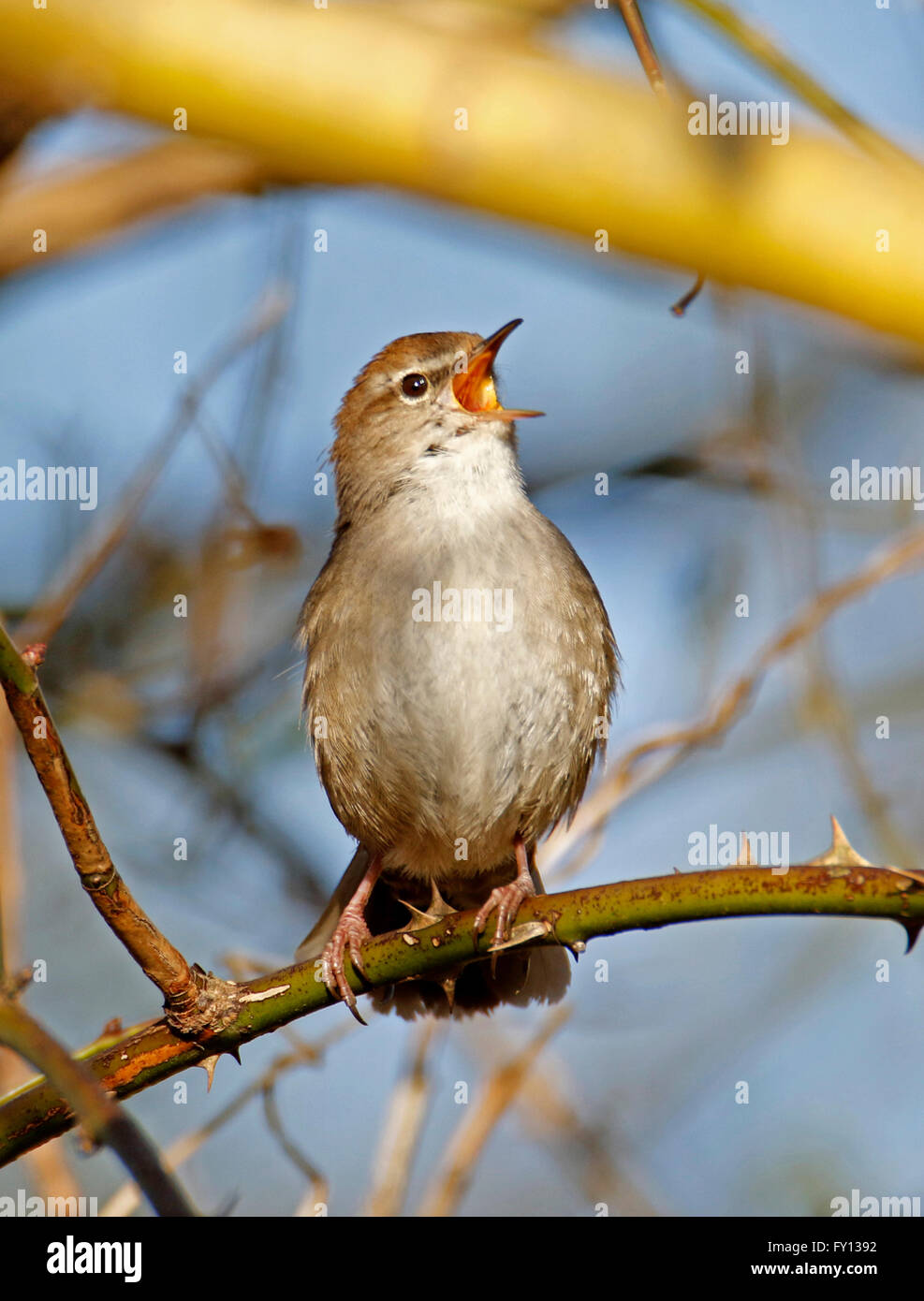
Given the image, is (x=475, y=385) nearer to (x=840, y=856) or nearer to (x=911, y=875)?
(x=840, y=856)

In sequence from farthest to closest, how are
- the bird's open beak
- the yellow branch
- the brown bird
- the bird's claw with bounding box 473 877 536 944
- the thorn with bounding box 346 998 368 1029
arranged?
the bird's open beak, the brown bird, the thorn with bounding box 346 998 368 1029, the bird's claw with bounding box 473 877 536 944, the yellow branch

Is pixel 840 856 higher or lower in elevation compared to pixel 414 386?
lower

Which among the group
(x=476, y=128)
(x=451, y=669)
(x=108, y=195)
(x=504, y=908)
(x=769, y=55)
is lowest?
(x=504, y=908)

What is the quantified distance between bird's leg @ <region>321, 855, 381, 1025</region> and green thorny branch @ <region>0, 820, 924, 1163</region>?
73mm

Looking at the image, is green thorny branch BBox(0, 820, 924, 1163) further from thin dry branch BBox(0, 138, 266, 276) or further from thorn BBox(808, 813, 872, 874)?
thin dry branch BBox(0, 138, 266, 276)

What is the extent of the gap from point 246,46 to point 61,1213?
296 cm

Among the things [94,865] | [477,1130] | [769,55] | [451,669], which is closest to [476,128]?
[769,55]

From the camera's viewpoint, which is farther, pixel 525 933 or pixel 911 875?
pixel 525 933

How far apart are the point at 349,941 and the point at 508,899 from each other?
54 cm

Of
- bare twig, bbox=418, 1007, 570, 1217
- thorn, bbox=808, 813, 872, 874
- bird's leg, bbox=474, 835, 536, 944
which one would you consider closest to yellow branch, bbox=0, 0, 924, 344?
thorn, bbox=808, 813, 872, 874

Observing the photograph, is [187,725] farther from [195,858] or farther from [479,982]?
[479,982]

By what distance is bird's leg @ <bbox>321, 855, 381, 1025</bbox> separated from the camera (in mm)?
2976

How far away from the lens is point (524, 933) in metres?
2.79

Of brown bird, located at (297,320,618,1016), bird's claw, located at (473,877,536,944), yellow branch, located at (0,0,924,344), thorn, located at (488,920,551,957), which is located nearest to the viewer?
yellow branch, located at (0,0,924,344)
